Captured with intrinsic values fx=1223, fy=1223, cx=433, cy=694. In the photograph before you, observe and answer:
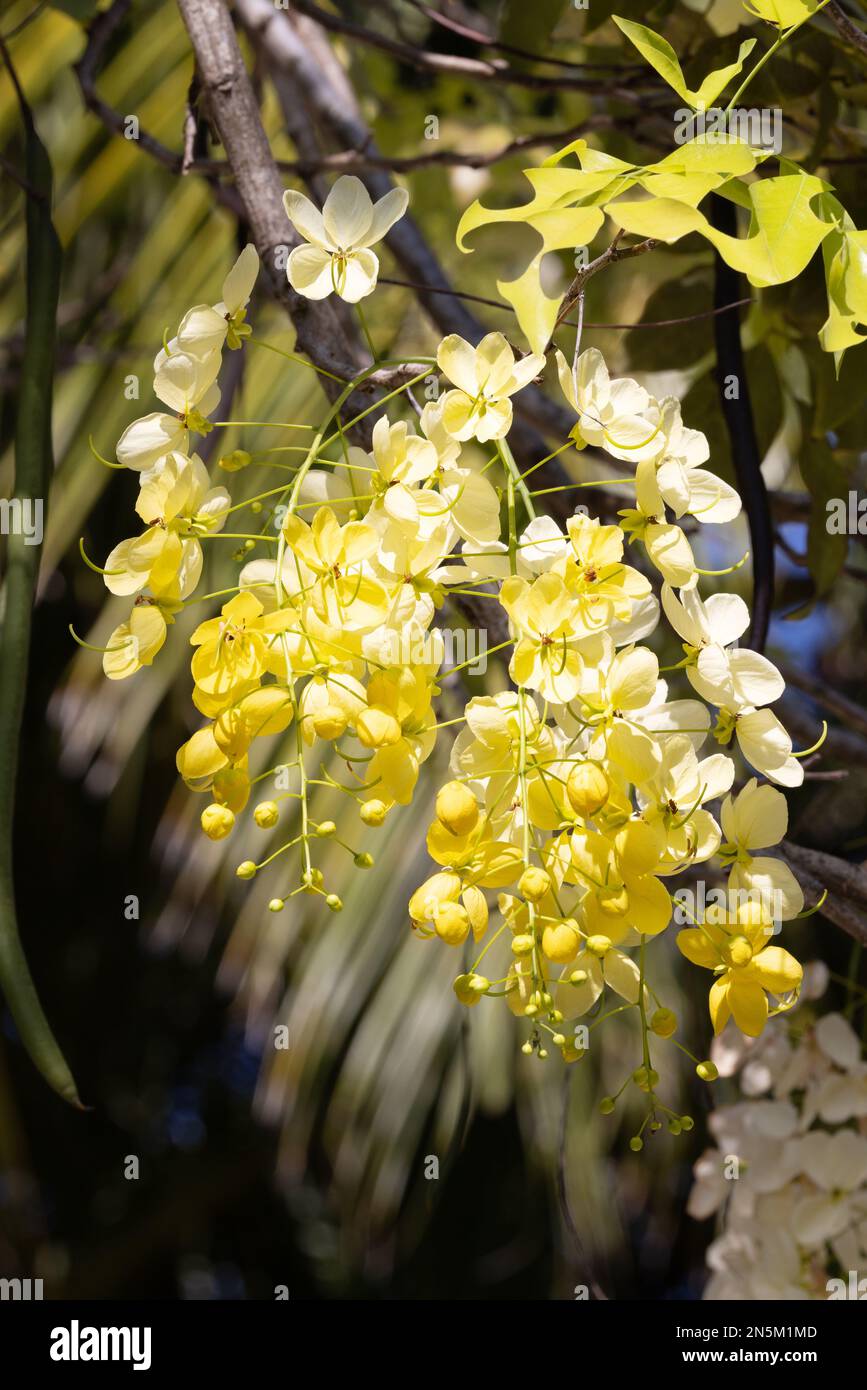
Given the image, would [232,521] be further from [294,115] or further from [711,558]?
[711,558]

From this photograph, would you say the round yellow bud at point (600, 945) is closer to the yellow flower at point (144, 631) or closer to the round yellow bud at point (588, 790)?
the round yellow bud at point (588, 790)

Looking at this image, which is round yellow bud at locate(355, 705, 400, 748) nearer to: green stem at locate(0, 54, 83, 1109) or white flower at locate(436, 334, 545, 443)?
white flower at locate(436, 334, 545, 443)

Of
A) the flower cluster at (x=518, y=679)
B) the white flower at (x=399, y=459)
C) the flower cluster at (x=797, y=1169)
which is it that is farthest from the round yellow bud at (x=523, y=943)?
the flower cluster at (x=797, y=1169)

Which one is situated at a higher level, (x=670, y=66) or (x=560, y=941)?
(x=670, y=66)

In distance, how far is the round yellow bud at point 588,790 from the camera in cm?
28

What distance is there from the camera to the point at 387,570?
12.4 inches

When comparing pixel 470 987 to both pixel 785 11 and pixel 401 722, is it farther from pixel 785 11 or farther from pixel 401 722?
pixel 785 11

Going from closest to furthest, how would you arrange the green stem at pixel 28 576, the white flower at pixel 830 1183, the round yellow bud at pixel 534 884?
the round yellow bud at pixel 534 884 < the green stem at pixel 28 576 < the white flower at pixel 830 1183

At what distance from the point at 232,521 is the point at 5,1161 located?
92 centimetres

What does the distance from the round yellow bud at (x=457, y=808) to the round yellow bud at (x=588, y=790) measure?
1.0 inches

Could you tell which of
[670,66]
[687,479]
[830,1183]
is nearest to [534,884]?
[687,479]

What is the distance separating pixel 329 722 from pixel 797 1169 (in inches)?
21.4

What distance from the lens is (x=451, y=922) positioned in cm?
29

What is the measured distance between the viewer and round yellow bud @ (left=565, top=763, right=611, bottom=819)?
0.28m
